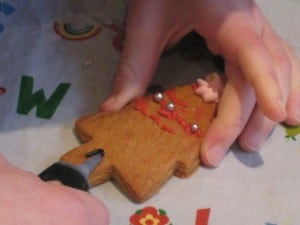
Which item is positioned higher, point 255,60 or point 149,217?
point 255,60

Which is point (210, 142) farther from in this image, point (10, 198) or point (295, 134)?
point (10, 198)

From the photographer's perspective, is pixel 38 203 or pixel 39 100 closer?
pixel 38 203

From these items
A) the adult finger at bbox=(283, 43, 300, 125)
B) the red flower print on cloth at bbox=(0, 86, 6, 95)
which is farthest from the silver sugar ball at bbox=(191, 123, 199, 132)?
the red flower print on cloth at bbox=(0, 86, 6, 95)

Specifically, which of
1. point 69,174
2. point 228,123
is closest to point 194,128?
point 228,123

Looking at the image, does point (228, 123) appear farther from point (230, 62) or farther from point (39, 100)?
point (39, 100)

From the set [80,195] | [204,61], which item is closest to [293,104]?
[204,61]

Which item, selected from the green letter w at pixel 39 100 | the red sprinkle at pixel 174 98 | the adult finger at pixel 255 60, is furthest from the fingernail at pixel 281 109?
the green letter w at pixel 39 100

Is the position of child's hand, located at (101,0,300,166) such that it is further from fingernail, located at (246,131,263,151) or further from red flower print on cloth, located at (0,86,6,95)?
red flower print on cloth, located at (0,86,6,95)
